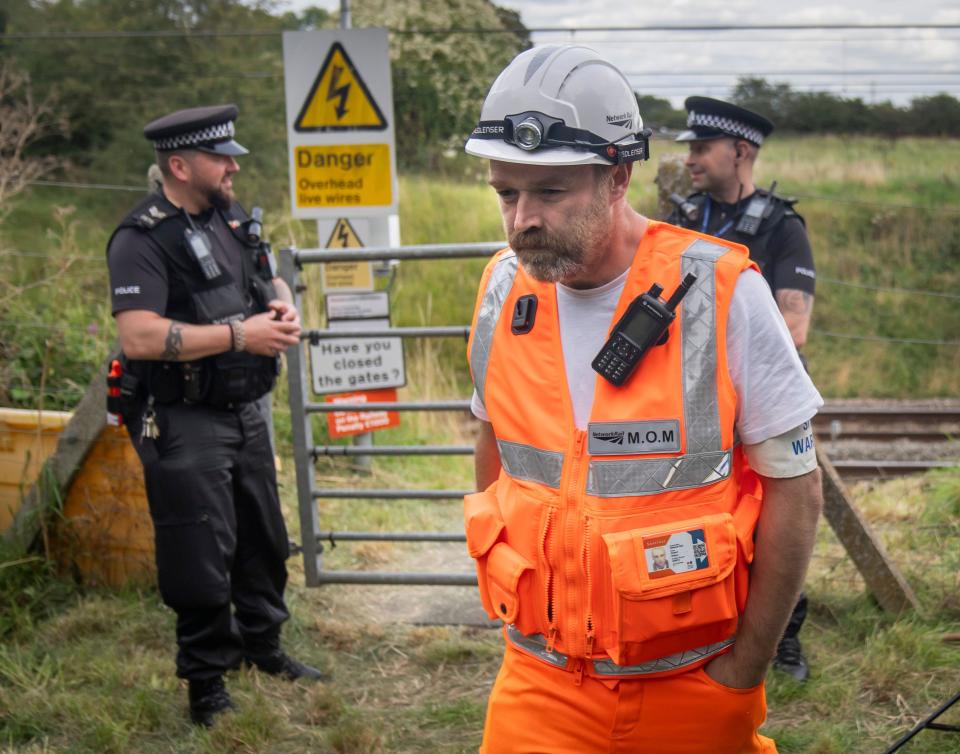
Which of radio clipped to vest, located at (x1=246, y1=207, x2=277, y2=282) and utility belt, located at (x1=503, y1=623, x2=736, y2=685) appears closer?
utility belt, located at (x1=503, y1=623, x2=736, y2=685)

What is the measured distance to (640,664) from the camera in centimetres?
219

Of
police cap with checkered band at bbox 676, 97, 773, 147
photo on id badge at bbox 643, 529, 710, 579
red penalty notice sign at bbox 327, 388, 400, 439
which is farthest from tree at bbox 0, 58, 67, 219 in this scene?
photo on id badge at bbox 643, 529, 710, 579

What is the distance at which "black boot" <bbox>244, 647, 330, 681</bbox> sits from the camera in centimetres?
477

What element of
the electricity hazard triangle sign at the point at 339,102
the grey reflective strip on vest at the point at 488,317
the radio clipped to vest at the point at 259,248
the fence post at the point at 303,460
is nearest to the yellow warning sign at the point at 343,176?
the electricity hazard triangle sign at the point at 339,102

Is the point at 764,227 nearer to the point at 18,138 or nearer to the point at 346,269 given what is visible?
the point at 346,269

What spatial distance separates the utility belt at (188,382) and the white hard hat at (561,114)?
92.2 inches

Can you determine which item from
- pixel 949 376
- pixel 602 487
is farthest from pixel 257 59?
pixel 602 487

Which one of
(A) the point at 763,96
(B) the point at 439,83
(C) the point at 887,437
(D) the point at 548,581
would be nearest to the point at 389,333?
(D) the point at 548,581

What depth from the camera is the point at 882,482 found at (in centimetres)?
808

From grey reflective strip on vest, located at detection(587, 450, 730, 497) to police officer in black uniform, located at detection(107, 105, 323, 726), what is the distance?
2450mm

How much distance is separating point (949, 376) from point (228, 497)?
12047mm

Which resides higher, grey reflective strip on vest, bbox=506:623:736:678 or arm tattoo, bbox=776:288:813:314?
arm tattoo, bbox=776:288:813:314

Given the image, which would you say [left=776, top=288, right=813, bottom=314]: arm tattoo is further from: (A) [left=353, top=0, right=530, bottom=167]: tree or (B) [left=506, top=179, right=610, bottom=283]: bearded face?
(A) [left=353, top=0, right=530, bottom=167]: tree

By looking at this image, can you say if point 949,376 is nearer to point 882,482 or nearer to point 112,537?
point 882,482
